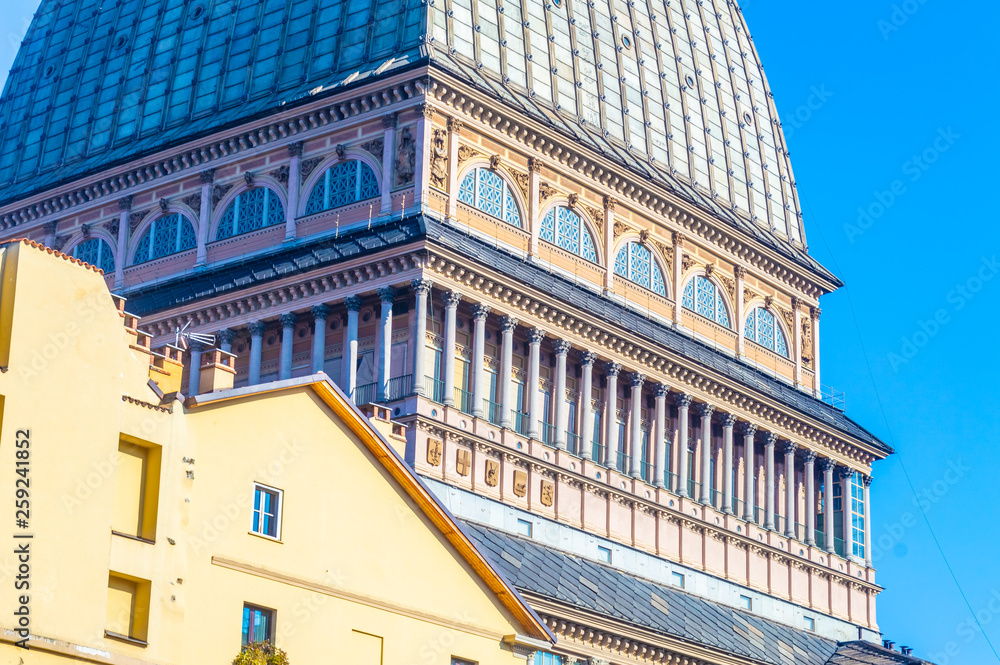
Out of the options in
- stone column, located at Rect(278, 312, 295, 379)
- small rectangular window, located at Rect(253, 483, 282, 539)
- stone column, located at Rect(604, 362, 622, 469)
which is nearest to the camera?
small rectangular window, located at Rect(253, 483, 282, 539)

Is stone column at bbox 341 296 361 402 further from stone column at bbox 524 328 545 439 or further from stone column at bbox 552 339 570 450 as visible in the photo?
stone column at bbox 552 339 570 450

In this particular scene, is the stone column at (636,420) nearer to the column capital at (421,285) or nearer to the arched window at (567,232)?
the arched window at (567,232)

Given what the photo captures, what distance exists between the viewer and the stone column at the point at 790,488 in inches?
3792

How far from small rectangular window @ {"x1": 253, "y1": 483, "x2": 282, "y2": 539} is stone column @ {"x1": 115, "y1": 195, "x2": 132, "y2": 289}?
4293 cm

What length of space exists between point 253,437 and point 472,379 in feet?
98.9

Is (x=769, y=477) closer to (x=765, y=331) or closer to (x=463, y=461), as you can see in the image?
(x=765, y=331)

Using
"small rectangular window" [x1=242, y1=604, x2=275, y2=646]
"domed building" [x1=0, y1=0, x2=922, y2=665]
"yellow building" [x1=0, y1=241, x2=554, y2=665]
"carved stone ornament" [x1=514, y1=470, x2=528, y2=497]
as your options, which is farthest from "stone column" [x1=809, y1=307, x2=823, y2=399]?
"small rectangular window" [x1=242, y1=604, x2=275, y2=646]

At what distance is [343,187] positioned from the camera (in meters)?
84.6

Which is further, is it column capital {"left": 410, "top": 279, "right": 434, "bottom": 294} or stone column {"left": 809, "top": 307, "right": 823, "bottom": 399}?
stone column {"left": 809, "top": 307, "right": 823, "bottom": 399}

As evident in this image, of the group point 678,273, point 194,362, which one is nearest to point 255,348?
point 194,362

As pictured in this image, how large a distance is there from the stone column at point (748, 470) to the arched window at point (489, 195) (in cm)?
1568

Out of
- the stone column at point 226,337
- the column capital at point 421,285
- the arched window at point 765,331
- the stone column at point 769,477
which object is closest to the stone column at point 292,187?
the stone column at point 226,337

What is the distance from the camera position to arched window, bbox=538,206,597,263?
3450 inches

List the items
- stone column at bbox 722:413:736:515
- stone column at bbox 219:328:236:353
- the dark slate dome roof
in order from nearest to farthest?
stone column at bbox 219:328:236:353 < the dark slate dome roof < stone column at bbox 722:413:736:515
